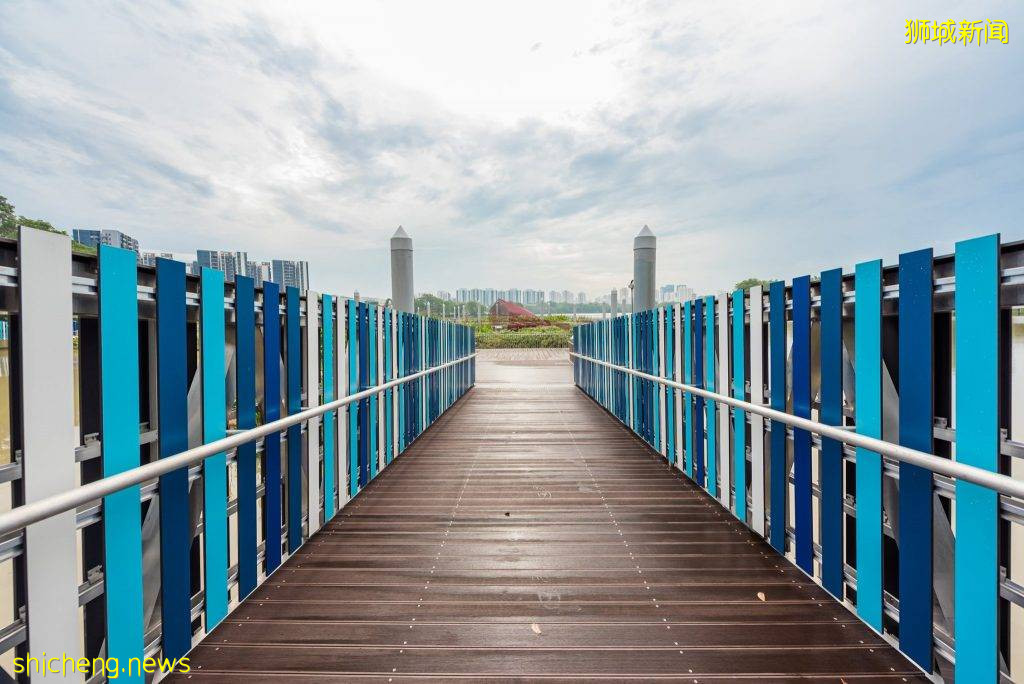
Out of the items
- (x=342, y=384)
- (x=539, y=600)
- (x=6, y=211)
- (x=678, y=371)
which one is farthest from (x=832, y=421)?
(x=6, y=211)

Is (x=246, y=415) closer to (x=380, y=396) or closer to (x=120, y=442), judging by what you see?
(x=120, y=442)

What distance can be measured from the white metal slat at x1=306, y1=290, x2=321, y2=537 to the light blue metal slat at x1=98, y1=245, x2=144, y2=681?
1363mm

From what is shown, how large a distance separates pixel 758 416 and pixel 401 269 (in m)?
7.19

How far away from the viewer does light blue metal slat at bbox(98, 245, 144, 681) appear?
1.57 meters

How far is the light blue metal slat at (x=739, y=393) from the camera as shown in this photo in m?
3.18

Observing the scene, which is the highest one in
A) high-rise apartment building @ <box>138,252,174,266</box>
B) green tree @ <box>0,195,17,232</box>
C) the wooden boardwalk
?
green tree @ <box>0,195,17,232</box>

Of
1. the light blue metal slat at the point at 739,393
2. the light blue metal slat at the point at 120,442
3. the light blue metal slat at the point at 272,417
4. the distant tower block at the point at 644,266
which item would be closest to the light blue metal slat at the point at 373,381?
the light blue metal slat at the point at 272,417

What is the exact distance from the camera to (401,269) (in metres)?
8.85

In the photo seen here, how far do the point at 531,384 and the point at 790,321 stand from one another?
9.85 m

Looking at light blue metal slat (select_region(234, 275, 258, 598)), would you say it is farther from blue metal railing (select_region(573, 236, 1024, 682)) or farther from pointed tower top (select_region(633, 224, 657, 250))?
pointed tower top (select_region(633, 224, 657, 250))

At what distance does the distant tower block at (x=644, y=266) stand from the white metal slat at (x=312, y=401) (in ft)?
20.7

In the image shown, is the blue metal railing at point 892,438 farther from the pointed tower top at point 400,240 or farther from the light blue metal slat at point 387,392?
the pointed tower top at point 400,240

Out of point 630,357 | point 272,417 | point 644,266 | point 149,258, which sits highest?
point 644,266

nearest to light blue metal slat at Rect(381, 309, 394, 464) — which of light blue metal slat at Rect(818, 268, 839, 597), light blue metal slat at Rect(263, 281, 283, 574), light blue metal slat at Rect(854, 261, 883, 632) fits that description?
light blue metal slat at Rect(263, 281, 283, 574)
